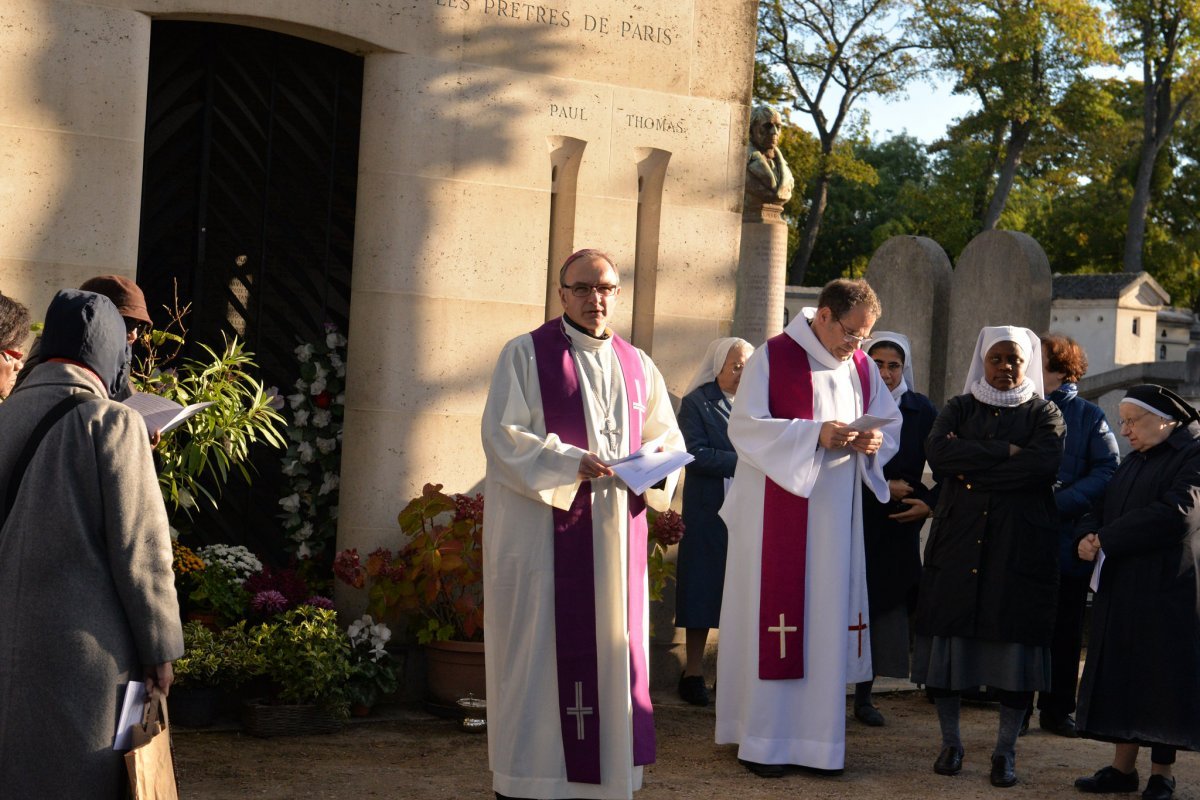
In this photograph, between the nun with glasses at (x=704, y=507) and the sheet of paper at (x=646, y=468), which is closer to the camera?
the sheet of paper at (x=646, y=468)

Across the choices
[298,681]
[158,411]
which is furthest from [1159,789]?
[158,411]

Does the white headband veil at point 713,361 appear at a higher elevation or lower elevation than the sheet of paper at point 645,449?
higher

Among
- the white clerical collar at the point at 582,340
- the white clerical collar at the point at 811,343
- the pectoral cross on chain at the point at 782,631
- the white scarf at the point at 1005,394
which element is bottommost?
the pectoral cross on chain at the point at 782,631

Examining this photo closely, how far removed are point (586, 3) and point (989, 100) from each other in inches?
1389

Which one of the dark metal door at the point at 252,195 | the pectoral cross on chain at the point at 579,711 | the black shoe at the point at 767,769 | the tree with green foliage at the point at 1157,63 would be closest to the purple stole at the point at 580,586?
the pectoral cross on chain at the point at 579,711

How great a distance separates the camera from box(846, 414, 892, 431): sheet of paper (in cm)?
654

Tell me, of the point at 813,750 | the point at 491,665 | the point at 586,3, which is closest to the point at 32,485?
the point at 491,665

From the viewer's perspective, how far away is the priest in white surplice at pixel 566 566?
5477 mm

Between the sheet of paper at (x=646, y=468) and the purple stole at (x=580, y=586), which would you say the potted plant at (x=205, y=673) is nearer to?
the purple stole at (x=580, y=586)

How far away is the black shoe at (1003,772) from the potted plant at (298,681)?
3039mm

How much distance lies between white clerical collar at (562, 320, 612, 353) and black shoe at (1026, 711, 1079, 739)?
364 cm

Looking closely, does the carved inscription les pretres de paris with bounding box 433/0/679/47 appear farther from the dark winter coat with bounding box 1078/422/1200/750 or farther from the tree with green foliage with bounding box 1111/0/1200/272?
the tree with green foliage with bounding box 1111/0/1200/272

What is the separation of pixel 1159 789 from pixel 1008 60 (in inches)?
1400

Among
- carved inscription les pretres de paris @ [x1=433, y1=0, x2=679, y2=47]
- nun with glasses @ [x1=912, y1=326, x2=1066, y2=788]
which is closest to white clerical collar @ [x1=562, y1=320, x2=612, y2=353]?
Result: nun with glasses @ [x1=912, y1=326, x2=1066, y2=788]
